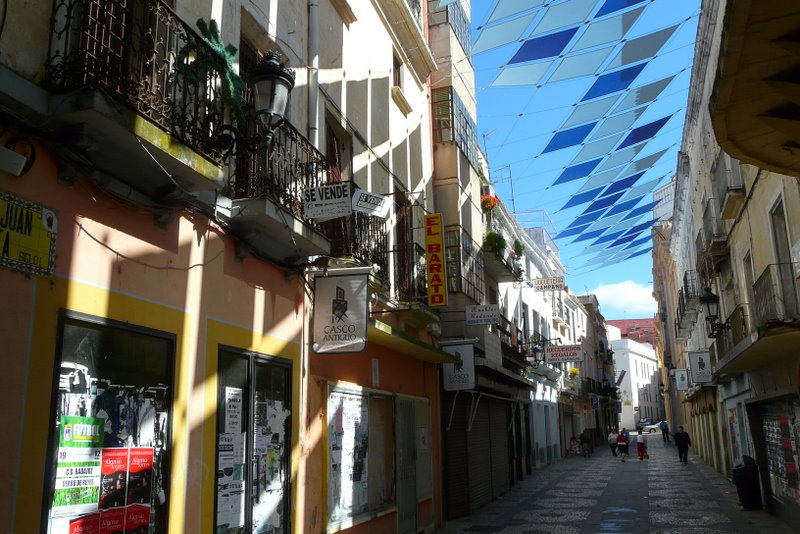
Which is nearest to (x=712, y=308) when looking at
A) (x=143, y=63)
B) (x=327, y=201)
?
(x=327, y=201)

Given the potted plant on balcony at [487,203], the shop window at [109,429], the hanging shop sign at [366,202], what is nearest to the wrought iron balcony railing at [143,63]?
the shop window at [109,429]

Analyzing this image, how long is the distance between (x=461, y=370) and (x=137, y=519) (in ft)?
32.3

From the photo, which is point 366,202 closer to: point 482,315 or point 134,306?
point 134,306

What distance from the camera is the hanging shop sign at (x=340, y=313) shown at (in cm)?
844

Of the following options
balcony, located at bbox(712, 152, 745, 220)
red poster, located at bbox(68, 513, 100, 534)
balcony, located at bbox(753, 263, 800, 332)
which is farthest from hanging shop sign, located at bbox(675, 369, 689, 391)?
red poster, located at bbox(68, 513, 100, 534)

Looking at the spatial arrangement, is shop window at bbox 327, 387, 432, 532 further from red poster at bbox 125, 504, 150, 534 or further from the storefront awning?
red poster at bbox 125, 504, 150, 534

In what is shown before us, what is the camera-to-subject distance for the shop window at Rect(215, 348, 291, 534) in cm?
668

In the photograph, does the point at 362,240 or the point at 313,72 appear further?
the point at 362,240

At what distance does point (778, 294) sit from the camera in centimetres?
1059

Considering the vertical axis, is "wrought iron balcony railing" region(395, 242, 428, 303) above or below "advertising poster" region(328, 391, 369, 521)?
above

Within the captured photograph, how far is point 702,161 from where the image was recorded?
63.8 ft

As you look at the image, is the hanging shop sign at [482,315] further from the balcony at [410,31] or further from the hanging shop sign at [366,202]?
the hanging shop sign at [366,202]

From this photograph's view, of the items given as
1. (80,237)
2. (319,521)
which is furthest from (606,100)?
(80,237)

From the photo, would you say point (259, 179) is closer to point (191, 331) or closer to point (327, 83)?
point (191, 331)
